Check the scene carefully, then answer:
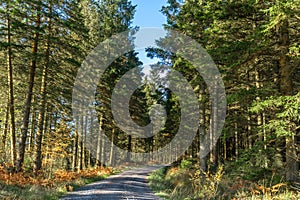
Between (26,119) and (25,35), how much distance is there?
4549 millimetres

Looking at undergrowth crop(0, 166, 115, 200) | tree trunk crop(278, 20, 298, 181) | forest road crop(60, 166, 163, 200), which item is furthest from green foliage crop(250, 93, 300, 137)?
undergrowth crop(0, 166, 115, 200)

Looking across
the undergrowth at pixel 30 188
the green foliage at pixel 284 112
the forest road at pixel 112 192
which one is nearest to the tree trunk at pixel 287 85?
the green foliage at pixel 284 112

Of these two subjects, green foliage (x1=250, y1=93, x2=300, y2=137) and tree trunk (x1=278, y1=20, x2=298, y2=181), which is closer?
green foliage (x1=250, y1=93, x2=300, y2=137)

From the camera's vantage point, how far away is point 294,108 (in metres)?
8.22

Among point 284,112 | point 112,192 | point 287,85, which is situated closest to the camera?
point 284,112

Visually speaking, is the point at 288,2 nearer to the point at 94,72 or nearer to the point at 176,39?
the point at 176,39

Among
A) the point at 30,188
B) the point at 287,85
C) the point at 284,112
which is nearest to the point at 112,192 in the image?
the point at 30,188

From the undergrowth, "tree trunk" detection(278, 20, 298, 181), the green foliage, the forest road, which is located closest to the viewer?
the green foliage

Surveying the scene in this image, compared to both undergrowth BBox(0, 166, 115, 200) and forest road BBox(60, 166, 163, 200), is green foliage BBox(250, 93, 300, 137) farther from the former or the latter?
undergrowth BBox(0, 166, 115, 200)

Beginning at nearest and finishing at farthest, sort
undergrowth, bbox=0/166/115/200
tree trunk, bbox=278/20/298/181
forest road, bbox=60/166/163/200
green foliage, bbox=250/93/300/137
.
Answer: green foliage, bbox=250/93/300/137 → undergrowth, bbox=0/166/115/200 → tree trunk, bbox=278/20/298/181 → forest road, bbox=60/166/163/200

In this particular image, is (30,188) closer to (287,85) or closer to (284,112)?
(284,112)

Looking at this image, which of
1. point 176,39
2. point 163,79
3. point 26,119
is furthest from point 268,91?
point 163,79

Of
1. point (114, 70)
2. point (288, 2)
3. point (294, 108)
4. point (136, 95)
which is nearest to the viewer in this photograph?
point (288, 2)

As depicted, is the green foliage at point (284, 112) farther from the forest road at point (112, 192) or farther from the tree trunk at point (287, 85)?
the forest road at point (112, 192)
